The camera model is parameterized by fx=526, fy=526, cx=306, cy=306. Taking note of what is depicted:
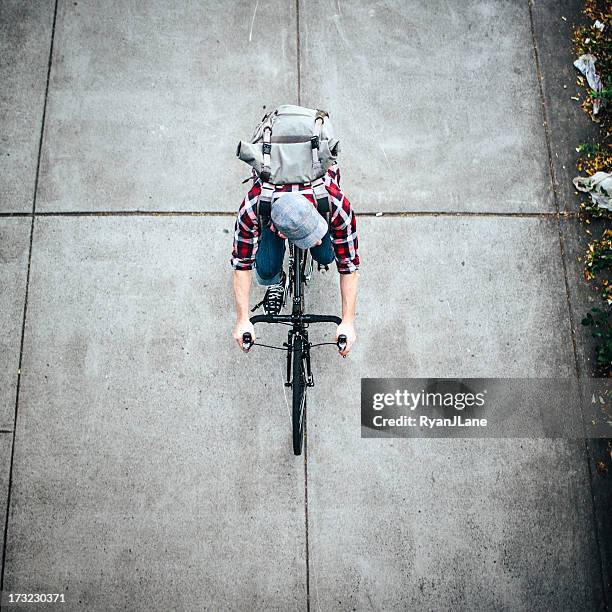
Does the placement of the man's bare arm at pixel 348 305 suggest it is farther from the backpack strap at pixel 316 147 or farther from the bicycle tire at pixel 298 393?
the backpack strap at pixel 316 147

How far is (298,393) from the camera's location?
3.61 metres

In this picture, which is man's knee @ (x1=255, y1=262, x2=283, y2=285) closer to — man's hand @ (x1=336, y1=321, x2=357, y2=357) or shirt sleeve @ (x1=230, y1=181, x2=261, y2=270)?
shirt sleeve @ (x1=230, y1=181, x2=261, y2=270)

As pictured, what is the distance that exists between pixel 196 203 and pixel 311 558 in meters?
3.00

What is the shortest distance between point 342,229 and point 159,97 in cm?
265

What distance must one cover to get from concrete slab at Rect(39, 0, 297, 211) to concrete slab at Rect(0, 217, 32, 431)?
35 cm

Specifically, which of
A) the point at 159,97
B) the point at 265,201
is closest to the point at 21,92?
the point at 159,97

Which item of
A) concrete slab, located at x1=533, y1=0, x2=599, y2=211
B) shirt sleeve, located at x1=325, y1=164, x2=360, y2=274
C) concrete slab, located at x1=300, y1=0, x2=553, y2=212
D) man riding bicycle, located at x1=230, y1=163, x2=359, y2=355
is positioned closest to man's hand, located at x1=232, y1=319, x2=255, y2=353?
man riding bicycle, located at x1=230, y1=163, x2=359, y2=355

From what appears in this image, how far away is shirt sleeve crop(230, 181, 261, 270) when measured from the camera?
2.97 metres

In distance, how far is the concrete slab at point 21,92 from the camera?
453 centimetres

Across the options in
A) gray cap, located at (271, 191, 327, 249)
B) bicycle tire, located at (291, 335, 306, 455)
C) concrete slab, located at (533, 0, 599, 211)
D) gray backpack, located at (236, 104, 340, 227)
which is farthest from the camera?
concrete slab, located at (533, 0, 599, 211)

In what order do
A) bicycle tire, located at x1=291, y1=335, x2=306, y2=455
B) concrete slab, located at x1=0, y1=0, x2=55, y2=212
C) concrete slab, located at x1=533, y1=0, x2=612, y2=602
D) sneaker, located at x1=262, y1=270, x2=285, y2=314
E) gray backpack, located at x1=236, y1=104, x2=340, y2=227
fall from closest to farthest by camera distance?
1. gray backpack, located at x1=236, y1=104, x2=340, y2=227
2. bicycle tire, located at x1=291, y1=335, x2=306, y2=455
3. sneaker, located at x1=262, y1=270, x2=285, y2=314
4. concrete slab, located at x1=533, y1=0, x2=612, y2=602
5. concrete slab, located at x1=0, y1=0, x2=55, y2=212

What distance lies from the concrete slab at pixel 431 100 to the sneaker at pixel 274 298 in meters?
1.12

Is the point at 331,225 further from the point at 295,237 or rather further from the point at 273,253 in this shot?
the point at 273,253

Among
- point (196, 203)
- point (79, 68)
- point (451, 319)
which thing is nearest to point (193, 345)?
point (196, 203)
